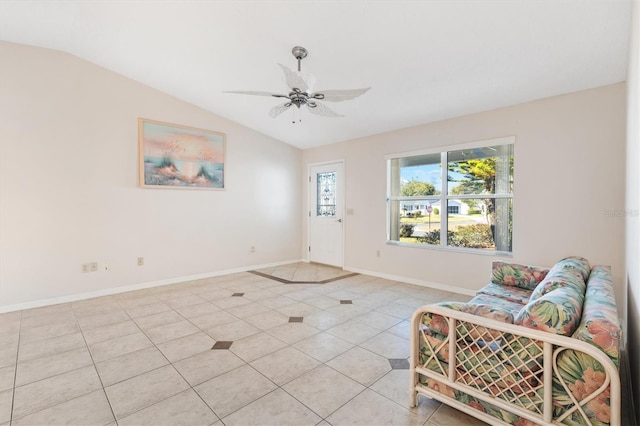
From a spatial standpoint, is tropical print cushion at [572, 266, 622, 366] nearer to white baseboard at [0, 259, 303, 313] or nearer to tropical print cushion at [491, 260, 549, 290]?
tropical print cushion at [491, 260, 549, 290]

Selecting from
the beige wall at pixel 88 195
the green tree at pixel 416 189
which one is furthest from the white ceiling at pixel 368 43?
the green tree at pixel 416 189

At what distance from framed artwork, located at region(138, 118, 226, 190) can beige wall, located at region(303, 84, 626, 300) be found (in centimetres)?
327

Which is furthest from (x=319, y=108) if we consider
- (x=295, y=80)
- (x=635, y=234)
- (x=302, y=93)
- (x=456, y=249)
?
(x=456, y=249)

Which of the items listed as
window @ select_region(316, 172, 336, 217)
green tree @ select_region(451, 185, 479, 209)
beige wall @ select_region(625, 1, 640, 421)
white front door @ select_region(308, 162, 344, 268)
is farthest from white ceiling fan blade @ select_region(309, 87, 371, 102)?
window @ select_region(316, 172, 336, 217)

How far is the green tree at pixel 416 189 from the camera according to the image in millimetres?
4522

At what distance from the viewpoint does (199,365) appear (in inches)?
87.4

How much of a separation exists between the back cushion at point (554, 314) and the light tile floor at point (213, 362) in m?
0.72

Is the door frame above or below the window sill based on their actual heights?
above

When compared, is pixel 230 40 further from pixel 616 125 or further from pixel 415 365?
pixel 616 125

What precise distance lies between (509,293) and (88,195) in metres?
5.06

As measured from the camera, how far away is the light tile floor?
5.59 ft

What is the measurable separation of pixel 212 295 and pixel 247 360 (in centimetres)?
191

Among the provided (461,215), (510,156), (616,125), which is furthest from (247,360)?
(616,125)

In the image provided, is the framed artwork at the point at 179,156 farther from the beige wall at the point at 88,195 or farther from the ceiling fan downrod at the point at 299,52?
the ceiling fan downrod at the point at 299,52
